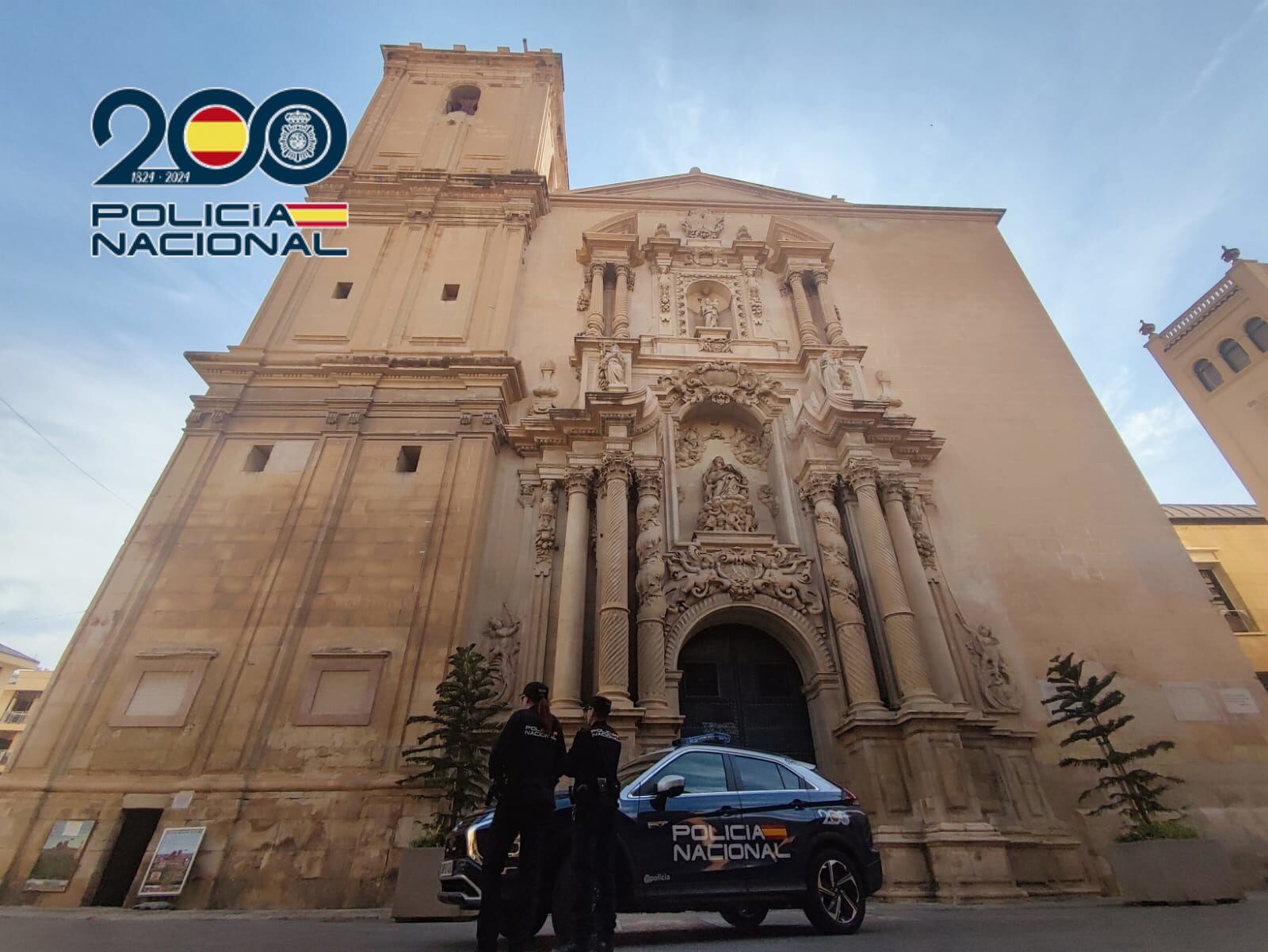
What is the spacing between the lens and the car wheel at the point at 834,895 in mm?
5488

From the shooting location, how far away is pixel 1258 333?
1022 inches

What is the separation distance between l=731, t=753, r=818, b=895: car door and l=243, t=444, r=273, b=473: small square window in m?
12.6

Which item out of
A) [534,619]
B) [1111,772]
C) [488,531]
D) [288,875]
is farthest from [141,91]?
[1111,772]

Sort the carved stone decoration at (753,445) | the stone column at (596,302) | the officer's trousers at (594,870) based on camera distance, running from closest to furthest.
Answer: the officer's trousers at (594,870) < the carved stone decoration at (753,445) < the stone column at (596,302)

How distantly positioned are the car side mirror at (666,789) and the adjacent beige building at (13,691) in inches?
2187

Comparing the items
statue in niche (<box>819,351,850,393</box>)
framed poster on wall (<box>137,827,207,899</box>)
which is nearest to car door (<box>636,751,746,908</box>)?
framed poster on wall (<box>137,827,207,899</box>)

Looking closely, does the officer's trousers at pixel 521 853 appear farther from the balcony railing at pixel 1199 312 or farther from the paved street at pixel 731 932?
the balcony railing at pixel 1199 312

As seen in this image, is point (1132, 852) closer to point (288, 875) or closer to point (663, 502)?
point (663, 502)

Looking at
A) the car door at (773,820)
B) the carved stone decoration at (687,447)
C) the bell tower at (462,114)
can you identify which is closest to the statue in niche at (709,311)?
the carved stone decoration at (687,447)

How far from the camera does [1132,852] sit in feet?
25.0

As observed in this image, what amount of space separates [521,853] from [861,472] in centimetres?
1172

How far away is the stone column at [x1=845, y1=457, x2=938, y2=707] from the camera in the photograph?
11555mm

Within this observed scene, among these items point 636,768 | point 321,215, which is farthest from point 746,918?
point 321,215

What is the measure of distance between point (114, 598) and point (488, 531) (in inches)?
270
